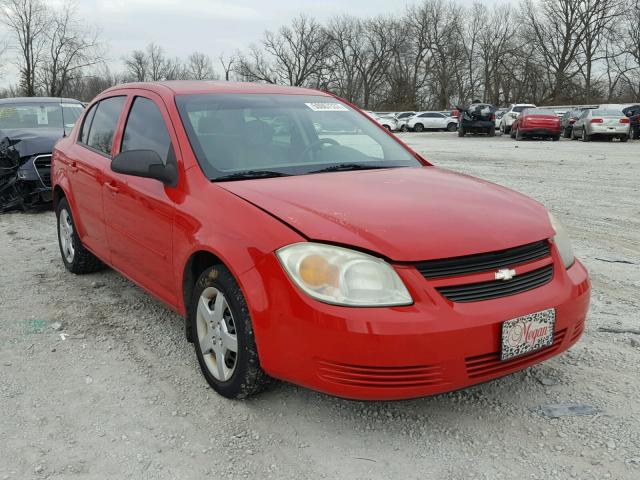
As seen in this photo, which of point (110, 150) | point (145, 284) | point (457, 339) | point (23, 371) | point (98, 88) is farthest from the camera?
point (98, 88)

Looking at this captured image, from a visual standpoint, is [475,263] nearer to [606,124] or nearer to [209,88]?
[209,88]

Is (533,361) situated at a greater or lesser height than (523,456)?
greater

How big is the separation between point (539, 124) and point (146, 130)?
23.9 metres

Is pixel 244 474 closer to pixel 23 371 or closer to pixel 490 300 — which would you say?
pixel 490 300

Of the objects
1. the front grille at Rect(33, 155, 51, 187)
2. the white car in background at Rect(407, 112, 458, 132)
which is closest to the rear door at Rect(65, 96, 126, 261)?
the front grille at Rect(33, 155, 51, 187)

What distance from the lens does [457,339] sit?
2334 mm

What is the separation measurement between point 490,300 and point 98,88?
7753cm

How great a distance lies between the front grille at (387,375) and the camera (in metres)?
2.34

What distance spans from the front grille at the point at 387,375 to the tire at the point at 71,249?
Answer: 3.30 meters

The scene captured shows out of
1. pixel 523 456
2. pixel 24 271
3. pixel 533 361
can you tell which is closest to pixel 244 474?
pixel 523 456


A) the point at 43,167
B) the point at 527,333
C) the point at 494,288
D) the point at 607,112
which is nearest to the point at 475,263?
the point at 494,288

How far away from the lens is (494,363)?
2.48 metres

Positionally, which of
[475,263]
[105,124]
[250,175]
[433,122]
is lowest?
[475,263]

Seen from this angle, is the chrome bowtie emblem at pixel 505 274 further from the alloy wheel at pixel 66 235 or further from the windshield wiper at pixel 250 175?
the alloy wheel at pixel 66 235
